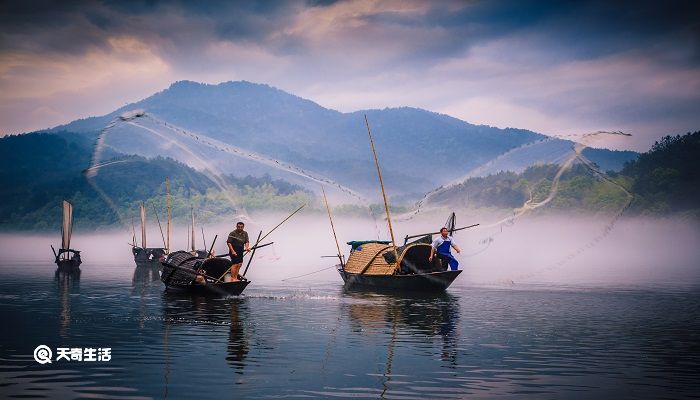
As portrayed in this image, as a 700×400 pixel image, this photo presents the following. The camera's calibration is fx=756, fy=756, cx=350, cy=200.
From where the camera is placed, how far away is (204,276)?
4562 cm

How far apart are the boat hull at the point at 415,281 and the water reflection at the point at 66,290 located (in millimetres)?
20384

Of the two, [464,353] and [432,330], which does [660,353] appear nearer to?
[464,353]

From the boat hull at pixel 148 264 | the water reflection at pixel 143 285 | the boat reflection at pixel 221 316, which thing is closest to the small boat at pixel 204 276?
the boat reflection at pixel 221 316

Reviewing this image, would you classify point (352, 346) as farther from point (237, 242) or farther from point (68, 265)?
point (68, 265)

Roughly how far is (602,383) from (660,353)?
6863 millimetres

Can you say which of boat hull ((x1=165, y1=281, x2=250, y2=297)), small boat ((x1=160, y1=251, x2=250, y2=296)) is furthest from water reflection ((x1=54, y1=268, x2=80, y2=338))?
boat hull ((x1=165, y1=281, x2=250, y2=297))

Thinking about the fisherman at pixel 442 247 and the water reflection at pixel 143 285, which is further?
the fisherman at pixel 442 247

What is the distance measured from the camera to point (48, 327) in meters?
33.0

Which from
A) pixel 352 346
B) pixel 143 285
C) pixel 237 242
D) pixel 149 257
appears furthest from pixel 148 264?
pixel 352 346

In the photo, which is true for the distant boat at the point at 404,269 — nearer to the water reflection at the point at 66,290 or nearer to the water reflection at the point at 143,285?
the water reflection at the point at 143,285

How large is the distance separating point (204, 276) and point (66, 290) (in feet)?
50.4

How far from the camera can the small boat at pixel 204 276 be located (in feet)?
151

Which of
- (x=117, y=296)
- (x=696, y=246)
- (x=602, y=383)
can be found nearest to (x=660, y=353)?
(x=602, y=383)

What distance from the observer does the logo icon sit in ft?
80.1
